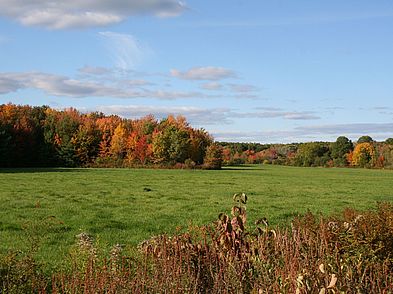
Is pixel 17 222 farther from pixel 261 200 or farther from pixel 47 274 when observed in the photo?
pixel 261 200

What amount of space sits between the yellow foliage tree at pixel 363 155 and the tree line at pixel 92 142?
5241cm

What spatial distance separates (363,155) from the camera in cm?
12619

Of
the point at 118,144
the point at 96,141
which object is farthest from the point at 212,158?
the point at 96,141

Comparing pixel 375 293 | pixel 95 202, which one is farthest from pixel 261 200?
pixel 375 293

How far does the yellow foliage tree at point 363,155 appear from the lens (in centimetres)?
12575

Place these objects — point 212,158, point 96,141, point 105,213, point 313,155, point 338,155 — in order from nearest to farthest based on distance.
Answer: point 105,213 → point 212,158 → point 96,141 → point 338,155 → point 313,155

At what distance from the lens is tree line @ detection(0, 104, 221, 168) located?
3140 inches

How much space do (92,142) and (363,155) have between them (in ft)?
244

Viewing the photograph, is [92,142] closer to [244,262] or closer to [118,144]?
[118,144]

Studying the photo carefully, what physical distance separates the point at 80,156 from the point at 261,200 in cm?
6086

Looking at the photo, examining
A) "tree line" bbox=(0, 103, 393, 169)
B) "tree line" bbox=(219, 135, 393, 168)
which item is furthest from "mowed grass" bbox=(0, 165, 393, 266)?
"tree line" bbox=(219, 135, 393, 168)

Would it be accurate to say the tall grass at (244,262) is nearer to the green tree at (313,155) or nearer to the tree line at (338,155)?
the tree line at (338,155)

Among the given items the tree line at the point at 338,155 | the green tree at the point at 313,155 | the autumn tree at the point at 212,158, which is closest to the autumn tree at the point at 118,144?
the autumn tree at the point at 212,158

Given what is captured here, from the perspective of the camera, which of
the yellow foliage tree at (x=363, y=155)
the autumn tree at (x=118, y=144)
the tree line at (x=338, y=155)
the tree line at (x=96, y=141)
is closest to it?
the tree line at (x=96, y=141)
